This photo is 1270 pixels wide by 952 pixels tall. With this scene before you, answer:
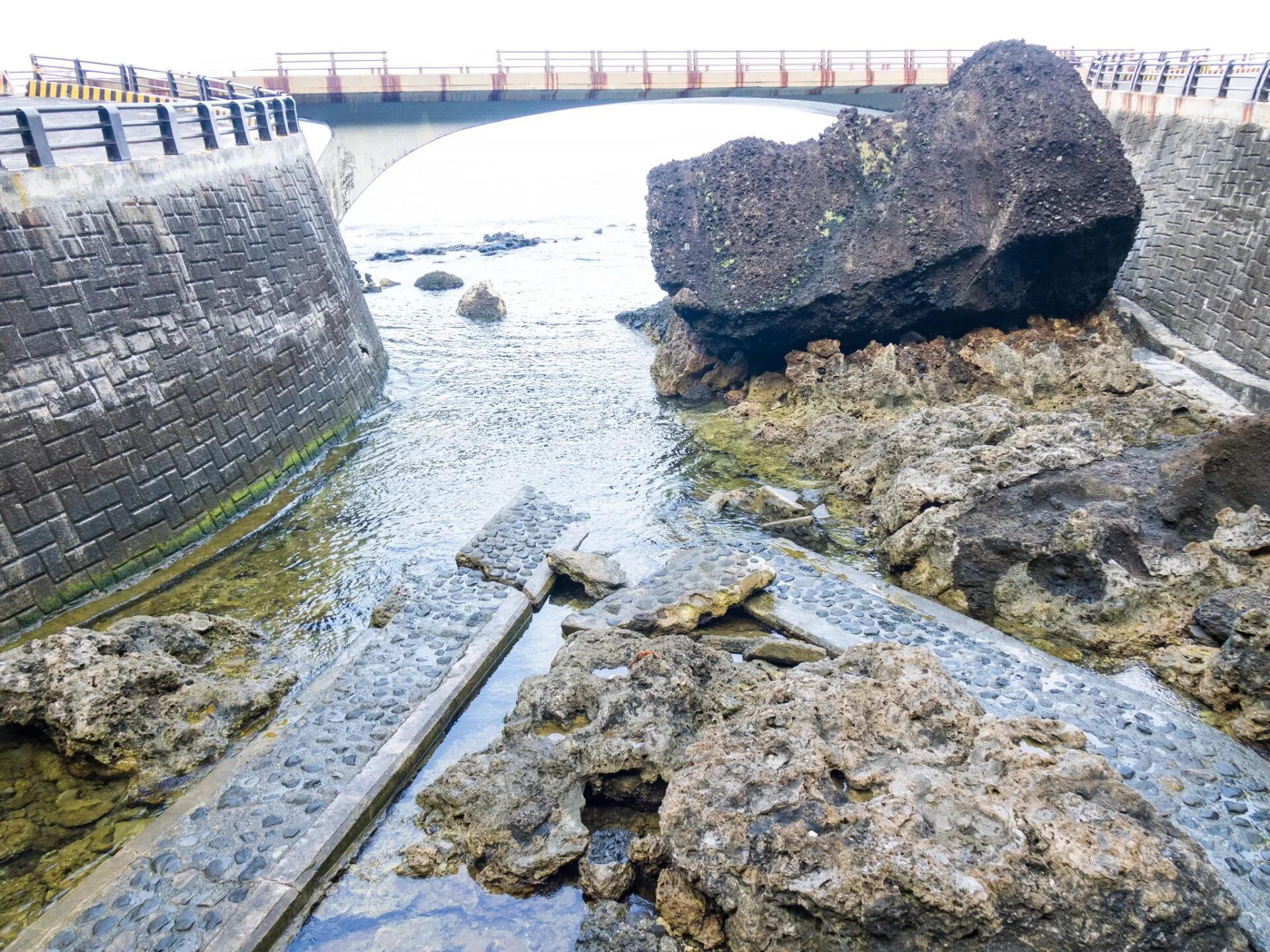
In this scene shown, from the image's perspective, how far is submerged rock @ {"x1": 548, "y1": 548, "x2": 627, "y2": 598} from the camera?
9.41 meters

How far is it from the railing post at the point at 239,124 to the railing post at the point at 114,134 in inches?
149

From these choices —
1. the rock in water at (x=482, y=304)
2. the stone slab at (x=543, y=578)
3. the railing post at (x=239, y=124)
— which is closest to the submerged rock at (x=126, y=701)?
the stone slab at (x=543, y=578)

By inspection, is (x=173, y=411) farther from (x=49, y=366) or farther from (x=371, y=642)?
(x=371, y=642)

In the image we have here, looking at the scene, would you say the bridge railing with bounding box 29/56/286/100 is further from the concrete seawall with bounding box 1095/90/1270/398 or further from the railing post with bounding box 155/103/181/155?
the concrete seawall with bounding box 1095/90/1270/398

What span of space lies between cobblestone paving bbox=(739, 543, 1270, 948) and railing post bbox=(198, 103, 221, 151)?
450 inches

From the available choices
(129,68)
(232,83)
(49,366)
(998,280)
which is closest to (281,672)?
(49,366)

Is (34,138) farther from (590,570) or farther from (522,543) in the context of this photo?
(590,570)

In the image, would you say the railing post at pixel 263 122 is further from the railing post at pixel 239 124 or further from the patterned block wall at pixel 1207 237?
the patterned block wall at pixel 1207 237

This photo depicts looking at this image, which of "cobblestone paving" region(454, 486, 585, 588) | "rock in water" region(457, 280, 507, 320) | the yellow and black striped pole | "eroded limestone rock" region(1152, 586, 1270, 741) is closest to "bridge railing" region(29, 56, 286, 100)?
the yellow and black striped pole

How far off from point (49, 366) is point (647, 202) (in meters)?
11.6

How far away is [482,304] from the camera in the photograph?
79.6 ft

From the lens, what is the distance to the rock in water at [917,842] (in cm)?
418

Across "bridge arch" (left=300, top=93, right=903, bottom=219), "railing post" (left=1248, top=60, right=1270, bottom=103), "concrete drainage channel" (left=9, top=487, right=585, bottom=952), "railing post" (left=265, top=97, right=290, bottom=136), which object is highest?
"railing post" (left=265, top=97, right=290, bottom=136)

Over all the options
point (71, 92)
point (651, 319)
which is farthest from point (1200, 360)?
point (71, 92)
